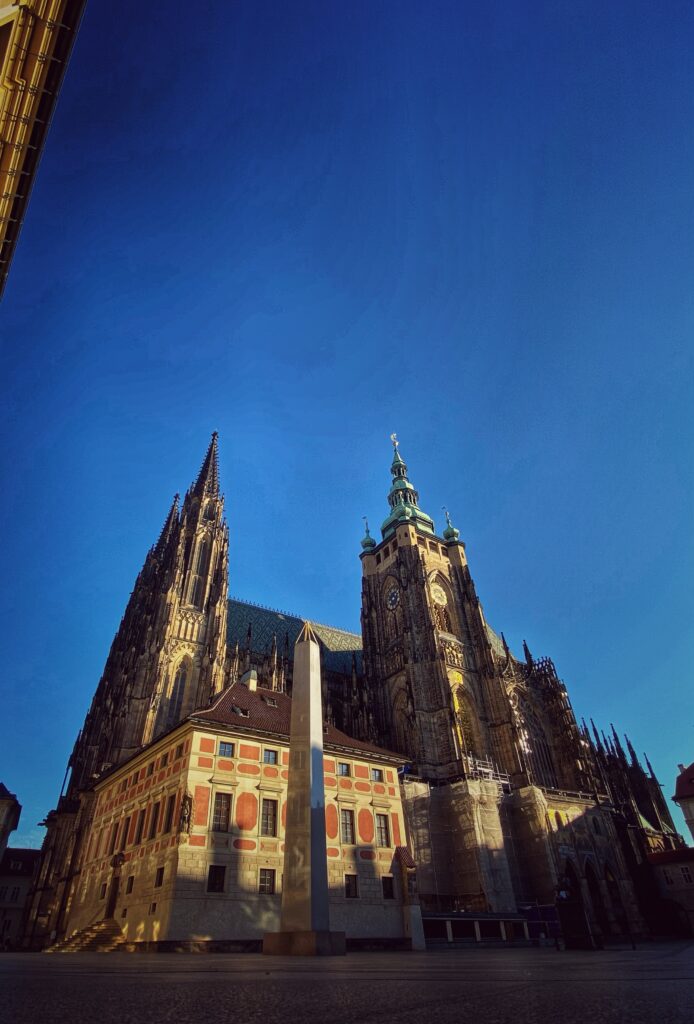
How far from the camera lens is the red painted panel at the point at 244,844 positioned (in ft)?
69.5

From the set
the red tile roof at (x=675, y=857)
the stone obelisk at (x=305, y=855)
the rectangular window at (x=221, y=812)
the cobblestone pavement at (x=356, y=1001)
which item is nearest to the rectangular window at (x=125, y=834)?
the rectangular window at (x=221, y=812)

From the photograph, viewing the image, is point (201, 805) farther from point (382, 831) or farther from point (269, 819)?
point (382, 831)

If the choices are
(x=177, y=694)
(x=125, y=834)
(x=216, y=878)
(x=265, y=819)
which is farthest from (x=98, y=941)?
(x=177, y=694)

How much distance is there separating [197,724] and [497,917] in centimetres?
1917

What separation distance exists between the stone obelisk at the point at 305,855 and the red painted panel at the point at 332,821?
32.0 feet

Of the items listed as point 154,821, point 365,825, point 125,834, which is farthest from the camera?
point 125,834

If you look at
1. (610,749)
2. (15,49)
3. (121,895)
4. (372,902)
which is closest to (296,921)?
(372,902)

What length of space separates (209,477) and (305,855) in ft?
159

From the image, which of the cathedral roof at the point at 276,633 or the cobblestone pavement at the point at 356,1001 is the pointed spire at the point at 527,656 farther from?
the cobblestone pavement at the point at 356,1001

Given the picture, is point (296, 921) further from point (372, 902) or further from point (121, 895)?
point (121, 895)

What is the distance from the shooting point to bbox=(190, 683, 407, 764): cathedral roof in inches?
942

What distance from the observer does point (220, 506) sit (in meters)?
54.9

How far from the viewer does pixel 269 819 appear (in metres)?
22.5

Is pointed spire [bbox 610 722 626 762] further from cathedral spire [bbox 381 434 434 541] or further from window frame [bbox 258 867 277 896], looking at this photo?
window frame [bbox 258 867 277 896]
